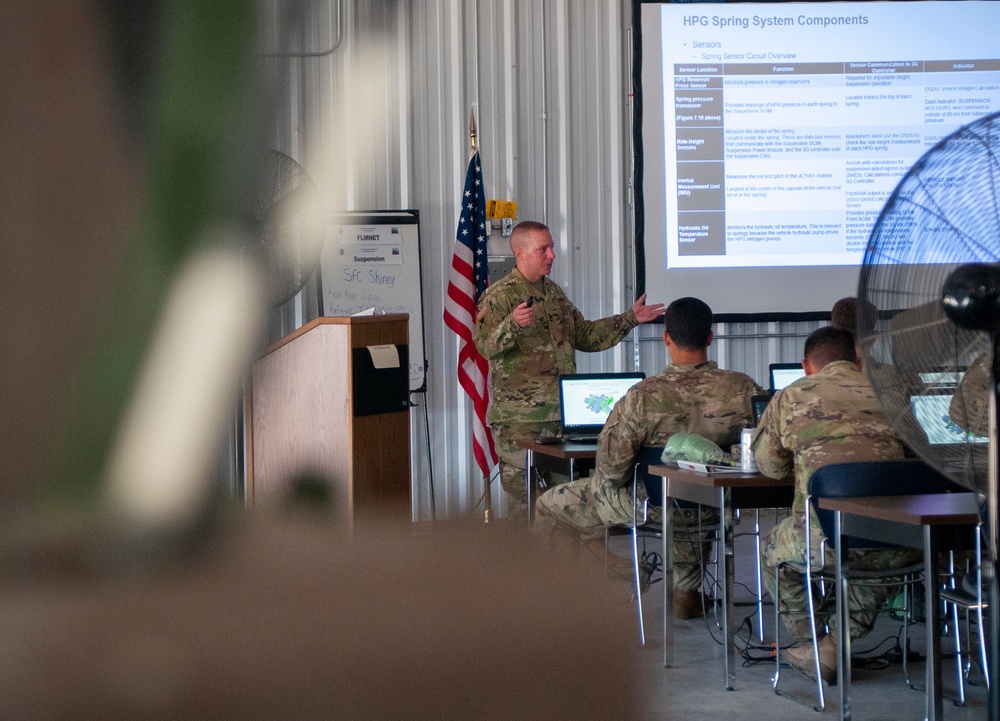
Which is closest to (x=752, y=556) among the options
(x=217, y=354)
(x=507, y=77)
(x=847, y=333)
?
(x=847, y=333)

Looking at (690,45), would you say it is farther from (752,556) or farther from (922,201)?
(922,201)

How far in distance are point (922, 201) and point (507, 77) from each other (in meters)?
5.46

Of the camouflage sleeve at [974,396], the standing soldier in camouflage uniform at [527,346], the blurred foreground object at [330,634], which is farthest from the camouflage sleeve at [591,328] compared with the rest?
the blurred foreground object at [330,634]

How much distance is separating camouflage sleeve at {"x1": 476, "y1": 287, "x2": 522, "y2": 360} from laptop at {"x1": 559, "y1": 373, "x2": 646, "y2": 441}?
1.13ft

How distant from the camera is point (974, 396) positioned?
1307 mm

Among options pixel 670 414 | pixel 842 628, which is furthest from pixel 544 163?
pixel 842 628

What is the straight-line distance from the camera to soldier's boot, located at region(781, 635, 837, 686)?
3.12 meters

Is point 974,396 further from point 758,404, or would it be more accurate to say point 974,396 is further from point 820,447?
point 758,404

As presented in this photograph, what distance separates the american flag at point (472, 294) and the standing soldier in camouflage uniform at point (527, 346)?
659mm

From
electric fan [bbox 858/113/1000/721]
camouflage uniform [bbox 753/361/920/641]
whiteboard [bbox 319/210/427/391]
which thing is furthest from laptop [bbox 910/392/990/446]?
whiteboard [bbox 319/210/427/391]

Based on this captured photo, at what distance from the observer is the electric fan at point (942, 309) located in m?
1.14

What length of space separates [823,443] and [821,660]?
692mm

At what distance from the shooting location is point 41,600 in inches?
8.2

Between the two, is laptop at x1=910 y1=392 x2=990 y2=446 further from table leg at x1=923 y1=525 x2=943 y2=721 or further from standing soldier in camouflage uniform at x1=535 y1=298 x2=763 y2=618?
standing soldier in camouflage uniform at x1=535 y1=298 x2=763 y2=618
